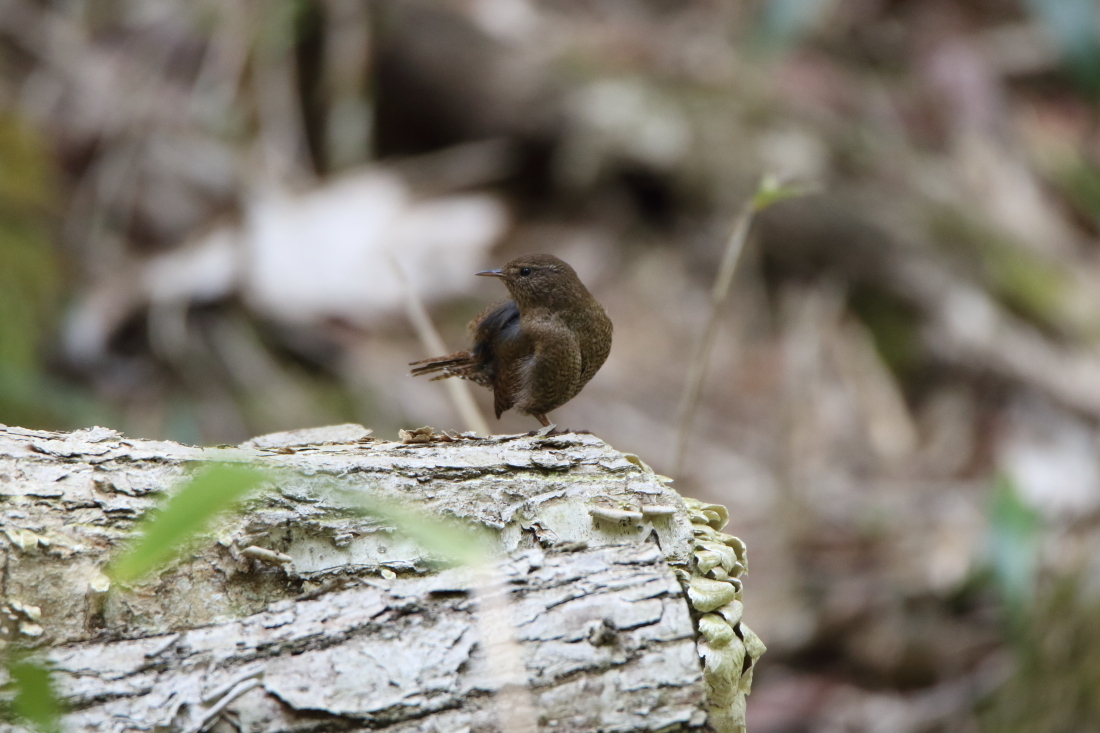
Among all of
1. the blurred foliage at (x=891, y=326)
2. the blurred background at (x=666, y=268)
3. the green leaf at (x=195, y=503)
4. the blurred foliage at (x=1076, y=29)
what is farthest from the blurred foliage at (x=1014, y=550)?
the green leaf at (x=195, y=503)

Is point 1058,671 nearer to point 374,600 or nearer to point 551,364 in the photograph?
point 551,364

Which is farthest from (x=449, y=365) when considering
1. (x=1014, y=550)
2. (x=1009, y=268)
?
(x=1009, y=268)

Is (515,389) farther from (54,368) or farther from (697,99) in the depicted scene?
(697,99)

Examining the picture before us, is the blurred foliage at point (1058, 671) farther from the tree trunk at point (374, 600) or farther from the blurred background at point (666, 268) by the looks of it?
the tree trunk at point (374, 600)

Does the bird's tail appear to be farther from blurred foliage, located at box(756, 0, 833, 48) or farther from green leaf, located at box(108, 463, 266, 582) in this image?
blurred foliage, located at box(756, 0, 833, 48)

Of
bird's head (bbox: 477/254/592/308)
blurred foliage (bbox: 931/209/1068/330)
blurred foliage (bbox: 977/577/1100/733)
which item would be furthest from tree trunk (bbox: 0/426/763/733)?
blurred foliage (bbox: 931/209/1068/330)

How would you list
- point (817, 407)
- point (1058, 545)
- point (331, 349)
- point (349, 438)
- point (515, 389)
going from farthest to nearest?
point (817, 407)
point (331, 349)
point (1058, 545)
point (515, 389)
point (349, 438)

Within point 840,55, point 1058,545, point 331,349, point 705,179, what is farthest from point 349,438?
point 840,55
